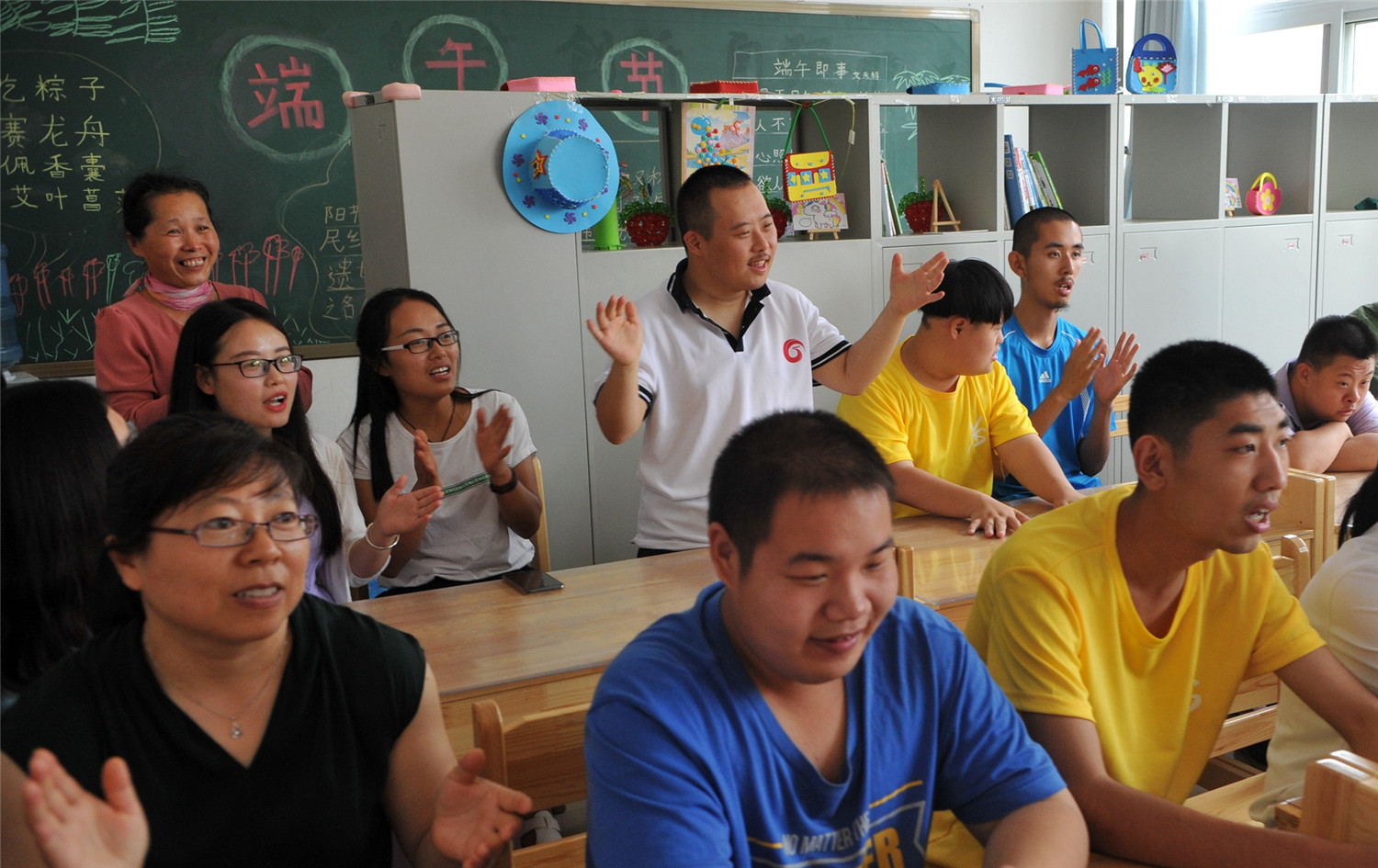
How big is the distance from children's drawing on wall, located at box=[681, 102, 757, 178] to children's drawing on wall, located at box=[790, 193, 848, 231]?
245 millimetres

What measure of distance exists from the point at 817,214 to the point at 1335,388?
1645 mm

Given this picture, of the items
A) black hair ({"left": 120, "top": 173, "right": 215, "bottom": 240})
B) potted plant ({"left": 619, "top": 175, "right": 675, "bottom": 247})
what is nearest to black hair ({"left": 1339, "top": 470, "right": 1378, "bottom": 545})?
potted plant ({"left": 619, "top": 175, "right": 675, "bottom": 247})

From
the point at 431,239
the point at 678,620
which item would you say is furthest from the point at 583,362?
the point at 678,620

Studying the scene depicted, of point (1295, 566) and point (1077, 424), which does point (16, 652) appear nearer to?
point (1295, 566)

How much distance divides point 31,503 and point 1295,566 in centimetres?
218

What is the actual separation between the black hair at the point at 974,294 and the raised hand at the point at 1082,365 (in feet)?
1.60

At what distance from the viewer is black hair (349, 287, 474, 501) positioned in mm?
2418

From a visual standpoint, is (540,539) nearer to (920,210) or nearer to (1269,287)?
(920,210)

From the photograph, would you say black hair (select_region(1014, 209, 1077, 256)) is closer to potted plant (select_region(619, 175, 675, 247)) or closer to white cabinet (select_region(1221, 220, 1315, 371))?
potted plant (select_region(619, 175, 675, 247))

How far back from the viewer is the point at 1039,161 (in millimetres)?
4164

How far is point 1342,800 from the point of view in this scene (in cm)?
111

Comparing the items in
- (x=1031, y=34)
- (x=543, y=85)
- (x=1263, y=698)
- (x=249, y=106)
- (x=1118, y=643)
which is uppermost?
(x=1031, y=34)

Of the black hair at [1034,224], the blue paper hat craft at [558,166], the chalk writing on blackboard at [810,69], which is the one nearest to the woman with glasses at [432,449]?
the blue paper hat craft at [558,166]

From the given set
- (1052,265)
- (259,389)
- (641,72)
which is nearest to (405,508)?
(259,389)
